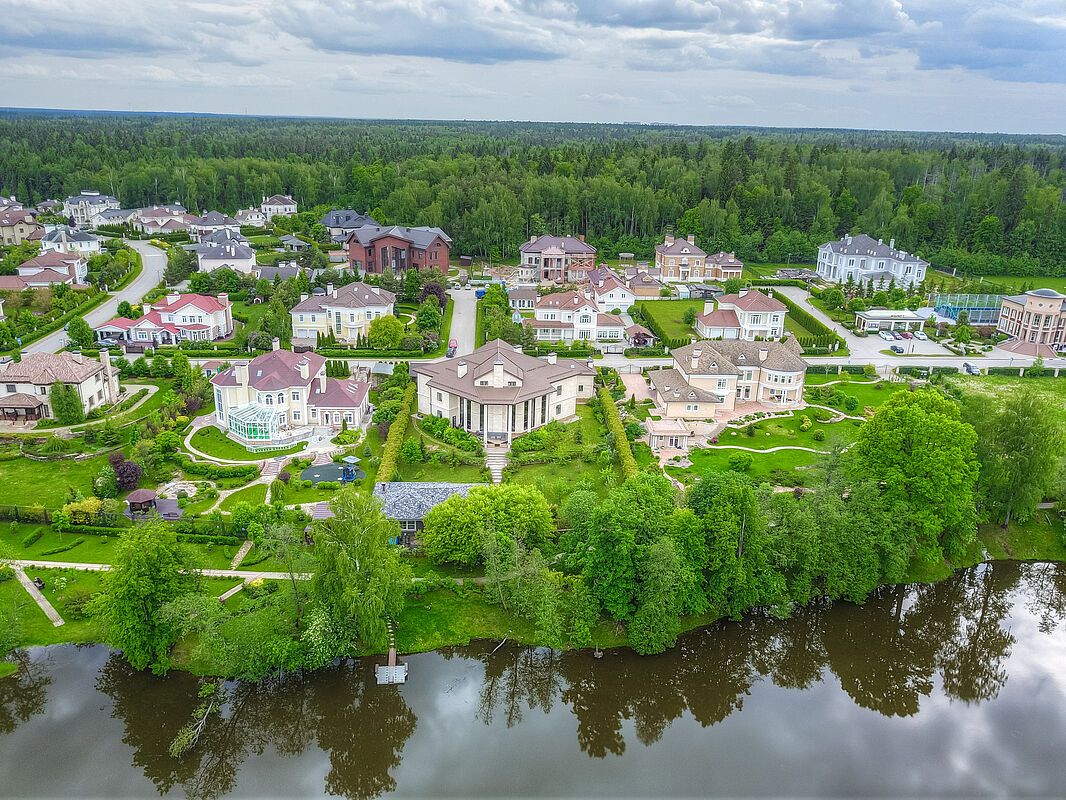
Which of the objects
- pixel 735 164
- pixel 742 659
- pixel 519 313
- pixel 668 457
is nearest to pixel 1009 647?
pixel 742 659

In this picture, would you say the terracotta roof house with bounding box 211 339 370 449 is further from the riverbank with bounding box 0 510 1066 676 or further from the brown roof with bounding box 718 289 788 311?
the brown roof with bounding box 718 289 788 311

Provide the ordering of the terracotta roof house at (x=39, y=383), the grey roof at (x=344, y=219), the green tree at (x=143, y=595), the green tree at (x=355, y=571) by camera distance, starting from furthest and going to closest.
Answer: the grey roof at (x=344, y=219) < the terracotta roof house at (x=39, y=383) < the green tree at (x=355, y=571) < the green tree at (x=143, y=595)

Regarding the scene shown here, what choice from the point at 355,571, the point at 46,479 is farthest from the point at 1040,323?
the point at 46,479

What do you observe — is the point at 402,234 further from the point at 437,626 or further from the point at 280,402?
the point at 437,626

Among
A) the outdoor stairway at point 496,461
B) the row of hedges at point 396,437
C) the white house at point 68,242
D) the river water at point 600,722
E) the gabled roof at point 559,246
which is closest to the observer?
the river water at point 600,722

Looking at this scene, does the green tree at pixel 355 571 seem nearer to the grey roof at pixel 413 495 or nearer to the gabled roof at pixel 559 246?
the grey roof at pixel 413 495

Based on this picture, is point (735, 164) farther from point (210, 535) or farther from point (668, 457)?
point (210, 535)

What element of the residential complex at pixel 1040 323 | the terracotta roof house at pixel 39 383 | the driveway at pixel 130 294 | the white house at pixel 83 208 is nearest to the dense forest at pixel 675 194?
the white house at pixel 83 208
